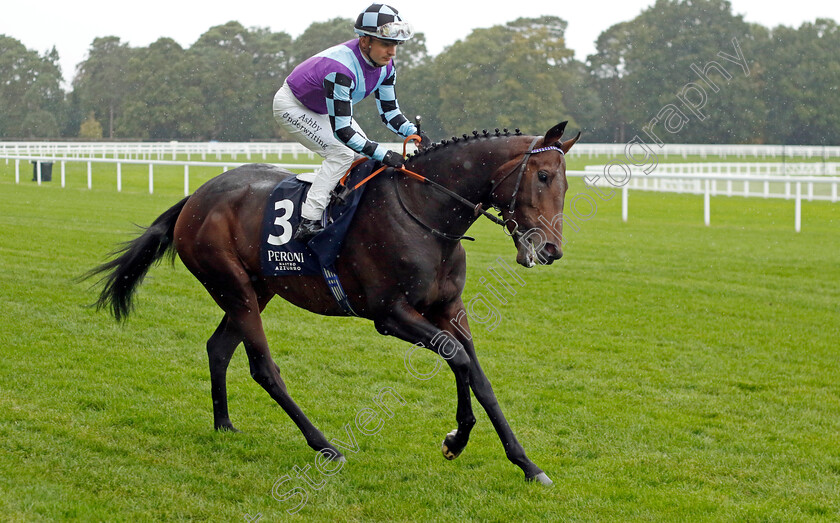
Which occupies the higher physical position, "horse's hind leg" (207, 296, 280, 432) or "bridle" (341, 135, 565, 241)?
"bridle" (341, 135, 565, 241)

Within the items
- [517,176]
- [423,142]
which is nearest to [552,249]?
[517,176]

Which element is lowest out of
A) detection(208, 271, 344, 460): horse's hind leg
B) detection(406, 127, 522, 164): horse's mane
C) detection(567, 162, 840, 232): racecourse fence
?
detection(208, 271, 344, 460): horse's hind leg

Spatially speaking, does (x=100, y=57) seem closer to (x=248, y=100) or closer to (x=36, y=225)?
(x=248, y=100)

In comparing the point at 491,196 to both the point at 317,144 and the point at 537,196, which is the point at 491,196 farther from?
the point at 317,144

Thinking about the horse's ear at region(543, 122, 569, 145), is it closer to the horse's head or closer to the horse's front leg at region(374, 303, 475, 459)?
the horse's head

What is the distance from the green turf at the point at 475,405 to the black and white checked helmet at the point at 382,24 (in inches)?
81.4

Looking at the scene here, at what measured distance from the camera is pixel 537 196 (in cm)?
366

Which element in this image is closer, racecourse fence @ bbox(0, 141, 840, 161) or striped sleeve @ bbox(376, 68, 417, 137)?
striped sleeve @ bbox(376, 68, 417, 137)

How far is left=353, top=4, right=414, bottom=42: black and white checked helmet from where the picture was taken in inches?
156

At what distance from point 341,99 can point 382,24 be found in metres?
0.40

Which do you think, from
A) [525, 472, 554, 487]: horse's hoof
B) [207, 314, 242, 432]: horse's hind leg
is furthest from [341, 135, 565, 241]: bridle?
[207, 314, 242, 432]: horse's hind leg

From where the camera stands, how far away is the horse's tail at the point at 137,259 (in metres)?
5.11

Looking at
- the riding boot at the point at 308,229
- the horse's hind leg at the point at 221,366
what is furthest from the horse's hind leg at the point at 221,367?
the riding boot at the point at 308,229

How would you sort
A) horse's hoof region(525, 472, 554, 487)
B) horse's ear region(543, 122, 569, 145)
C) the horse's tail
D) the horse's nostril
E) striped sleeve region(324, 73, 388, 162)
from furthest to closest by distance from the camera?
1. the horse's tail
2. striped sleeve region(324, 73, 388, 162)
3. horse's hoof region(525, 472, 554, 487)
4. horse's ear region(543, 122, 569, 145)
5. the horse's nostril
